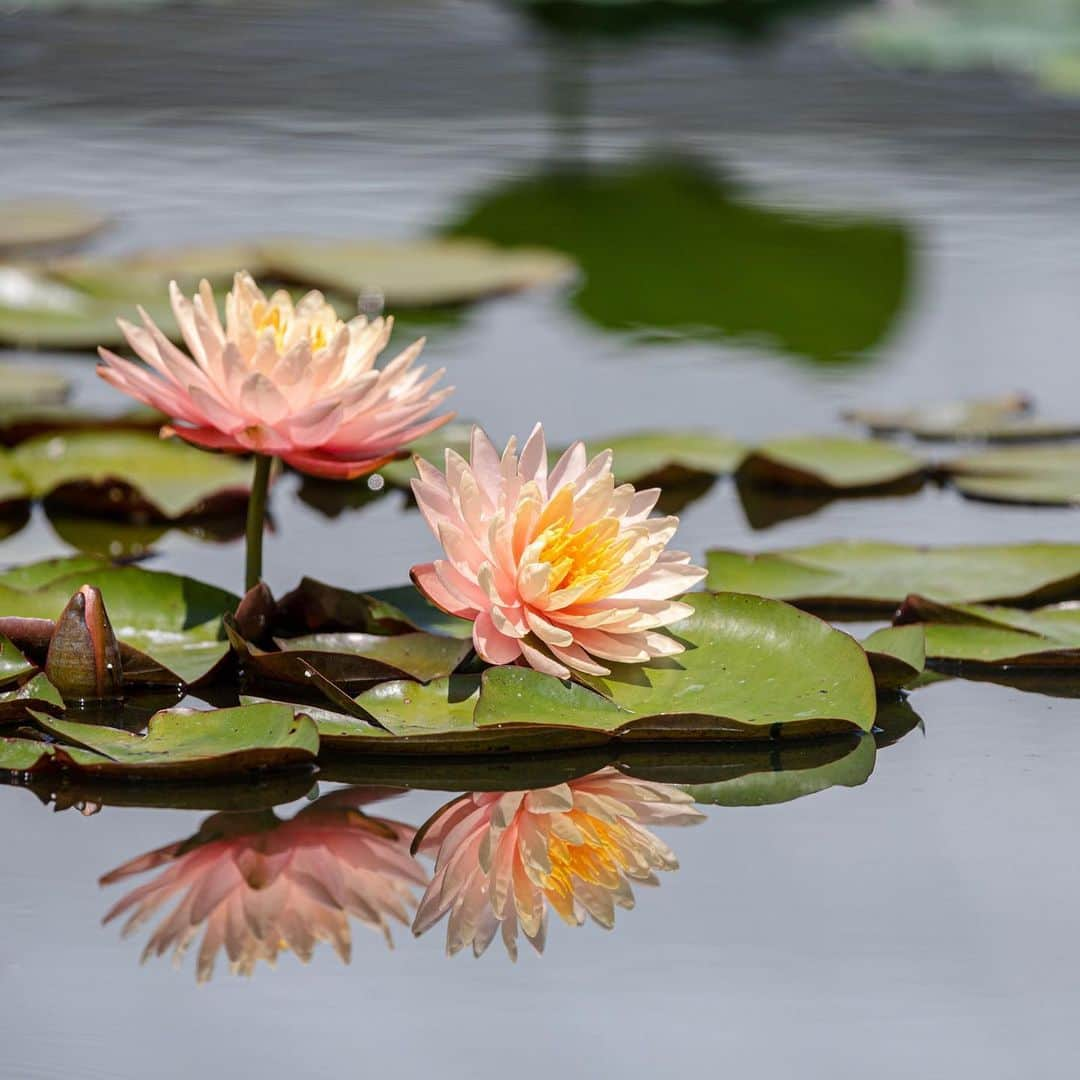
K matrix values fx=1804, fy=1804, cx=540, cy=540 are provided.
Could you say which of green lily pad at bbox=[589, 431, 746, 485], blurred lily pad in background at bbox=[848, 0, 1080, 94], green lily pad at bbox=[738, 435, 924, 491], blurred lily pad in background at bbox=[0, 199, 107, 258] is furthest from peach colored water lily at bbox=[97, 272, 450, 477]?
blurred lily pad in background at bbox=[848, 0, 1080, 94]

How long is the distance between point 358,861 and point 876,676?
20.8 inches

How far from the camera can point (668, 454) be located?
2266 millimetres

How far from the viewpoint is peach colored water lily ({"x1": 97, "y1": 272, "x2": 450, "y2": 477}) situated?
1498mm

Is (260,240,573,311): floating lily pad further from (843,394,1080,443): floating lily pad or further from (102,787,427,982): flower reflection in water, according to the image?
(102,787,427,982): flower reflection in water

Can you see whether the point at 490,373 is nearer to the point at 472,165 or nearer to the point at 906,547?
the point at 906,547

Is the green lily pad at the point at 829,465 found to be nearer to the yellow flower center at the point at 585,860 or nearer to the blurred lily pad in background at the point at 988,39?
the yellow flower center at the point at 585,860

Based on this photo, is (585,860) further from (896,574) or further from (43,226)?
(43,226)

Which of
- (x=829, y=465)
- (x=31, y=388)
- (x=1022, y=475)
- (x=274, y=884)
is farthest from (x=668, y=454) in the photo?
(x=274, y=884)

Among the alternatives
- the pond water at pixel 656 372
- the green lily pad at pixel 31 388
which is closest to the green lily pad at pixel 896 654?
the pond water at pixel 656 372

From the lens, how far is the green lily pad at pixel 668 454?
219 cm

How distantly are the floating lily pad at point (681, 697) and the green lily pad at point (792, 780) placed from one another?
3 cm

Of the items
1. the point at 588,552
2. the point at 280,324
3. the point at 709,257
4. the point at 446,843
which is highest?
the point at 280,324

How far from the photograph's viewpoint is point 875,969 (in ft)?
3.73

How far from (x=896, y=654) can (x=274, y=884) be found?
597 millimetres
